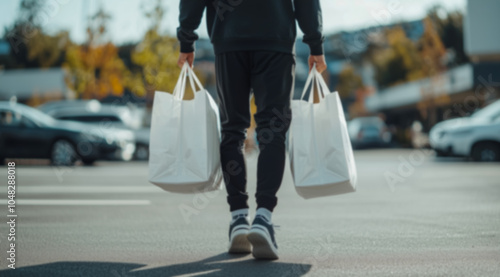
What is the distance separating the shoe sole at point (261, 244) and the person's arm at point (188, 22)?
114cm

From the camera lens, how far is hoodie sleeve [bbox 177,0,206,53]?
145 inches

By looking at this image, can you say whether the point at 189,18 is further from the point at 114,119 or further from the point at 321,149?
the point at 114,119

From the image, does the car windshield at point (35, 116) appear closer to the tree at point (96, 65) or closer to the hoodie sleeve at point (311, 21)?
the hoodie sleeve at point (311, 21)

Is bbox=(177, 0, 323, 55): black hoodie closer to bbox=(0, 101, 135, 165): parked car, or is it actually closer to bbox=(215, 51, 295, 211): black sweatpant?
bbox=(215, 51, 295, 211): black sweatpant

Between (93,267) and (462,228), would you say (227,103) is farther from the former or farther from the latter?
(462,228)

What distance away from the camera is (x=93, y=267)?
314 centimetres

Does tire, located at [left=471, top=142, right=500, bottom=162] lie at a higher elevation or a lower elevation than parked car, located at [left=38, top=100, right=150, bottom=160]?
lower

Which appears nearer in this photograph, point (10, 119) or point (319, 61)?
point (319, 61)

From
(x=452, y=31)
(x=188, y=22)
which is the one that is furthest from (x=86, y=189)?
(x=452, y=31)

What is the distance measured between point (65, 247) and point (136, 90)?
2683cm

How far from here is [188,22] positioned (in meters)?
3.69

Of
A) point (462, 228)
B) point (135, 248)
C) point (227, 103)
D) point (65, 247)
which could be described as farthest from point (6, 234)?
point (462, 228)

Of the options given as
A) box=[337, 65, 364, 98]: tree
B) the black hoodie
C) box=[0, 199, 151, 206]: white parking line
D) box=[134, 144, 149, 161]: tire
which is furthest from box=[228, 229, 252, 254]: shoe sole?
box=[337, 65, 364, 98]: tree

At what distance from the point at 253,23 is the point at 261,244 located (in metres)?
1.18
